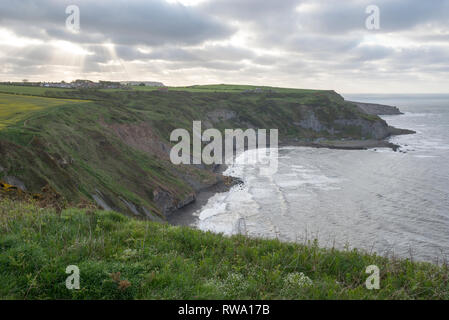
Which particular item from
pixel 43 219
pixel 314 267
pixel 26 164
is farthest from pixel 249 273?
pixel 26 164

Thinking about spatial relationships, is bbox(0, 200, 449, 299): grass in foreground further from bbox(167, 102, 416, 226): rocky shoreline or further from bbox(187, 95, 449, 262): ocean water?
bbox(167, 102, 416, 226): rocky shoreline

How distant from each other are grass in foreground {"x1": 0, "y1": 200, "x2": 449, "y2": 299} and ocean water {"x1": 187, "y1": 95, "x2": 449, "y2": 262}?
1210cm

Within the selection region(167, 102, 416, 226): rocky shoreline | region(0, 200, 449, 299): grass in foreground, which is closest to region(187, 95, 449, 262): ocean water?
region(167, 102, 416, 226): rocky shoreline

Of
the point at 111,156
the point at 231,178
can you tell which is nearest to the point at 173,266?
the point at 111,156

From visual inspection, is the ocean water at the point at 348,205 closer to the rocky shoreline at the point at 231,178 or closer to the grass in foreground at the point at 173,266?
the rocky shoreline at the point at 231,178

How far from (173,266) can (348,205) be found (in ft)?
154

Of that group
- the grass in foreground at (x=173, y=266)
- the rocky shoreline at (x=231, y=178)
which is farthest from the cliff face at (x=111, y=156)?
the grass in foreground at (x=173, y=266)

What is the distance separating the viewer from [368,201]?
51.4 m

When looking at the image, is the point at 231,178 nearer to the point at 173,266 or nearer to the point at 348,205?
the point at 348,205

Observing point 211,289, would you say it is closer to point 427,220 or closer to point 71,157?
point 71,157

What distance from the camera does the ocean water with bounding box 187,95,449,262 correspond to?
120 ft

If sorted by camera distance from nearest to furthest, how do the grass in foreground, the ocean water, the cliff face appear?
the grass in foreground < the cliff face < the ocean water

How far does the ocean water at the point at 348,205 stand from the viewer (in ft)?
120

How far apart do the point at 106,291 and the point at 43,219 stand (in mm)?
4742
